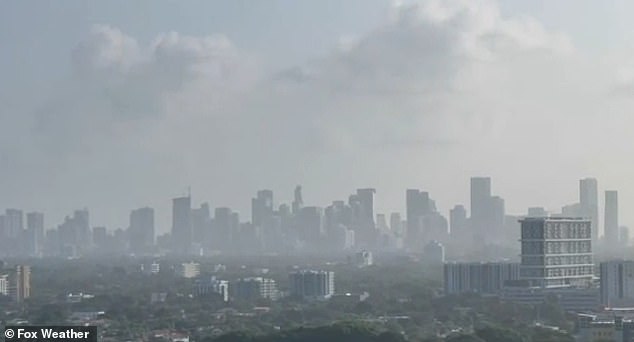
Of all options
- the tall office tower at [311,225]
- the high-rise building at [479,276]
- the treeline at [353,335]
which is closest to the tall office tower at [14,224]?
the tall office tower at [311,225]

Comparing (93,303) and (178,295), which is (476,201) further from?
(93,303)

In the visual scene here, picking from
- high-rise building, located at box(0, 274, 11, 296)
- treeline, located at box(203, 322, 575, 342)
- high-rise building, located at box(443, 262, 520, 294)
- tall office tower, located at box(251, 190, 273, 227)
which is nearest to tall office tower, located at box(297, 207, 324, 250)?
tall office tower, located at box(251, 190, 273, 227)

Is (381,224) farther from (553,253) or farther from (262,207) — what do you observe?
(553,253)

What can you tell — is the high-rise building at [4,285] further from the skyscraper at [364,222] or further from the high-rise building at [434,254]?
the skyscraper at [364,222]

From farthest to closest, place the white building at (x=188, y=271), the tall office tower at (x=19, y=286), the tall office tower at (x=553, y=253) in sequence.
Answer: the white building at (x=188, y=271)
the tall office tower at (x=19, y=286)
the tall office tower at (x=553, y=253)

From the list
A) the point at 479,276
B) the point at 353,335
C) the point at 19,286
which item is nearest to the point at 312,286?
the point at 479,276

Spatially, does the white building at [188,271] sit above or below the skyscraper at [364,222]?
below
